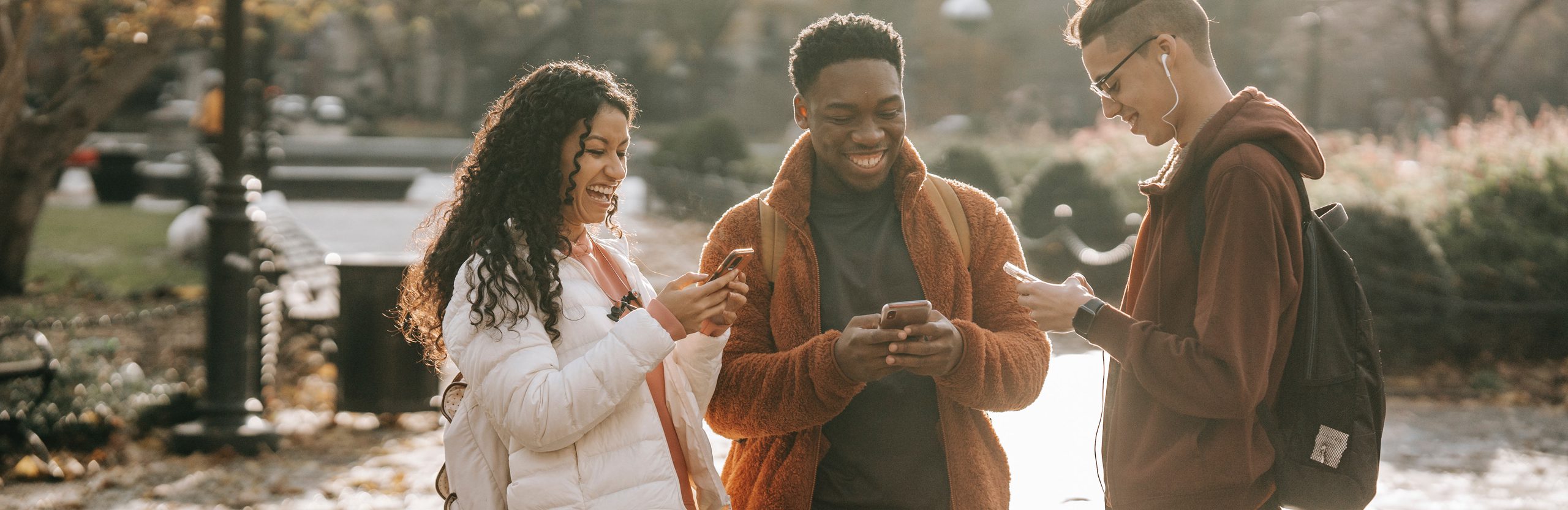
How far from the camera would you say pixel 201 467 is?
6.34 metres

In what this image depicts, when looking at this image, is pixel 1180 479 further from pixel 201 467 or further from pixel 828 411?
pixel 201 467

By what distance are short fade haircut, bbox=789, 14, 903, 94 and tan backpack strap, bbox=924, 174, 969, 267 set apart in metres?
0.27

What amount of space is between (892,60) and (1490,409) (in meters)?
7.10

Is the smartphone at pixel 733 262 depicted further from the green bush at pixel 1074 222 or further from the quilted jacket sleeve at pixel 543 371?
the green bush at pixel 1074 222

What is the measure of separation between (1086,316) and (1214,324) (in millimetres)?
259

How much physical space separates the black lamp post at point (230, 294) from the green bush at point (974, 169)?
9369 millimetres

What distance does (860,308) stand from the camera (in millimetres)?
2838

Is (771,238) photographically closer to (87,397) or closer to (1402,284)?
(87,397)

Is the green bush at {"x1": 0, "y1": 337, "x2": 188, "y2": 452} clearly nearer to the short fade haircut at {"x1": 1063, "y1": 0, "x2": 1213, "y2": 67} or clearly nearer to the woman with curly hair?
the woman with curly hair

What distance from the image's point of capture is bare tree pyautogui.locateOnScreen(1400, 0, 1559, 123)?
2483 cm

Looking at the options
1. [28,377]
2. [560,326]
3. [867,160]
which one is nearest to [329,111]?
[28,377]

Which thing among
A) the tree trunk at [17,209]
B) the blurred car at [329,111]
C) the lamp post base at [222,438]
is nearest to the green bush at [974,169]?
the tree trunk at [17,209]

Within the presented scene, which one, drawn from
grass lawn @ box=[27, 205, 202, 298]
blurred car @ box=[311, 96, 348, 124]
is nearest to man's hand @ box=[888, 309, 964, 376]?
grass lawn @ box=[27, 205, 202, 298]

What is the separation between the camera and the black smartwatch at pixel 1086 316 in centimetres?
246
